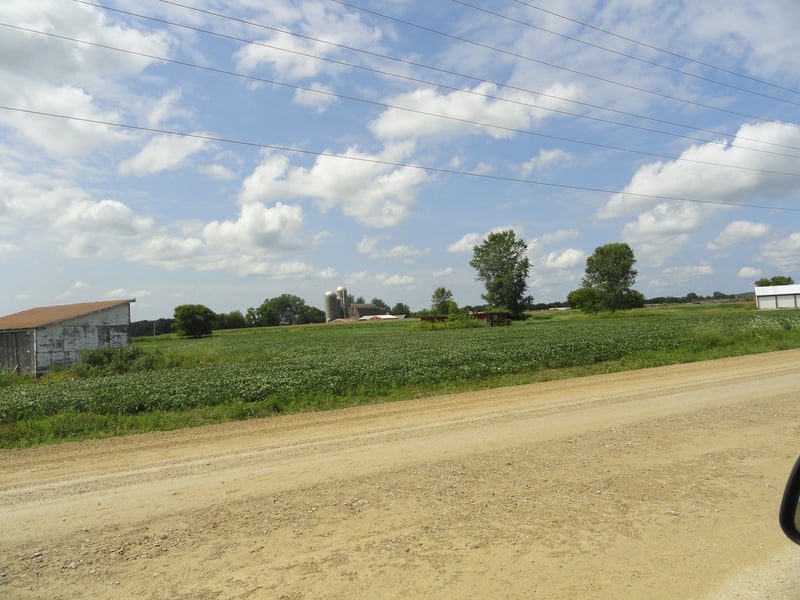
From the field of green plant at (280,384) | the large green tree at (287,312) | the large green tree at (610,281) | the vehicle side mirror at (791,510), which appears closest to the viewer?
the vehicle side mirror at (791,510)

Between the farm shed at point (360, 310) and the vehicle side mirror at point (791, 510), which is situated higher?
the farm shed at point (360, 310)

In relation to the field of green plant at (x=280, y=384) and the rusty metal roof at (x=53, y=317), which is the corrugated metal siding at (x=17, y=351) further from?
the field of green plant at (x=280, y=384)

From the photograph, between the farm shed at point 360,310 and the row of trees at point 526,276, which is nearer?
the row of trees at point 526,276

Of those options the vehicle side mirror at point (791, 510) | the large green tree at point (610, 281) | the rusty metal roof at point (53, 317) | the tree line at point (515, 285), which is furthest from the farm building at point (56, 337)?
the large green tree at point (610, 281)

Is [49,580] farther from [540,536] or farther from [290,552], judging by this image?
[540,536]

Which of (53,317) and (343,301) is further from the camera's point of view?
(343,301)

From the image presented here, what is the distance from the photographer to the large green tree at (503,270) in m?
100

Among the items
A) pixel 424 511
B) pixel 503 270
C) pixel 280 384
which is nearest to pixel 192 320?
pixel 503 270

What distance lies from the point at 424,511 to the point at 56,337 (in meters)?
29.1

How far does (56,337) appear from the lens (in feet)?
94.0

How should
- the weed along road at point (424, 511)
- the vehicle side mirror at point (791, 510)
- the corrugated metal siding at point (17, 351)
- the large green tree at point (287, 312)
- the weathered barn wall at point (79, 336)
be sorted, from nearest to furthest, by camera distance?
1. the vehicle side mirror at point (791, 510)
2. the weed along road at point (424, 511)
3. the corrugated metal siding at point (17, 351)
4. the weathered barn wall at point (79, 336)
5. the large green tree at point (287, 312)

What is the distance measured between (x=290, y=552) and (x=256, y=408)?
9.83m

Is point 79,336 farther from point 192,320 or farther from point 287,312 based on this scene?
point 287,312

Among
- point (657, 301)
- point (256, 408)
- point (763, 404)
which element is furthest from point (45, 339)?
point (657, 301)
